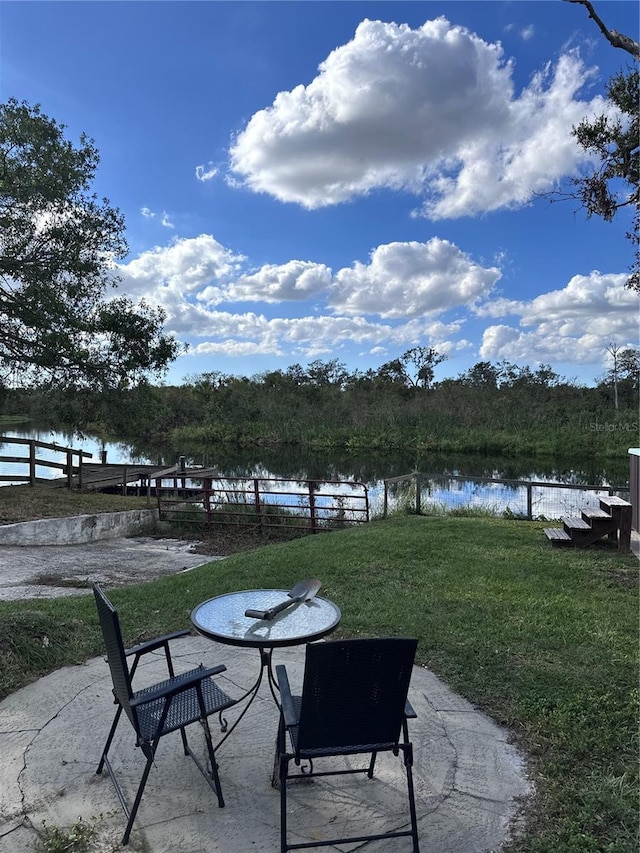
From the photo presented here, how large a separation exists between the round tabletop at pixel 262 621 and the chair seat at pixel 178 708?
23 centimetres

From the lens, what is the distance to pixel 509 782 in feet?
8.06

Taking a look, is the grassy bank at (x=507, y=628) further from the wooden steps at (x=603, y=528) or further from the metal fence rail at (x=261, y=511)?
the metal fence rail at (x=261, y=511)

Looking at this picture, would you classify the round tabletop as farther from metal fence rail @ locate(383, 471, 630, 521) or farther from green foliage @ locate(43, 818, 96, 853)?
metal fence rail @ locate(383, 471, 630, 521)

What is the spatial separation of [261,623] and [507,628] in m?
2.23

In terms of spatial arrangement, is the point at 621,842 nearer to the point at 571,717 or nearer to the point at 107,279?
the point at 571,717

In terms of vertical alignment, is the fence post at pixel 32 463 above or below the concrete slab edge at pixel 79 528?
above

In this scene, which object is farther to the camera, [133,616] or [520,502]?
[520,502]

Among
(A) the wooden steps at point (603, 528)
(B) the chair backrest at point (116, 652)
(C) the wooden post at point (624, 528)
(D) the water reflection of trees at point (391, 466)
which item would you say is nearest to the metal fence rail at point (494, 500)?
(A) the wooden steps at point (603, 528)

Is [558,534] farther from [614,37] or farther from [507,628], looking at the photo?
[614,37]

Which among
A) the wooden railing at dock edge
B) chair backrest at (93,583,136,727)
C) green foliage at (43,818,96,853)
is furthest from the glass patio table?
the wooden railing at dock edge

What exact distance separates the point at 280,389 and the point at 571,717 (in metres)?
Answer: 45.2

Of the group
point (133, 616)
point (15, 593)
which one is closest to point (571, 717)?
point (133, 616)

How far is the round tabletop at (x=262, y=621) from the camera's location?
8.14 feet

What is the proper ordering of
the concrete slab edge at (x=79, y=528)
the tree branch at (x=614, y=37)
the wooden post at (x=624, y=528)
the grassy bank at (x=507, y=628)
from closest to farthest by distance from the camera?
the grassy bank at (x=507, y=628) → the tree branch at (x=614, y=37) → the wooden post at (x=624, y=528) → the concrete slab edge at (x=79, y=528)
